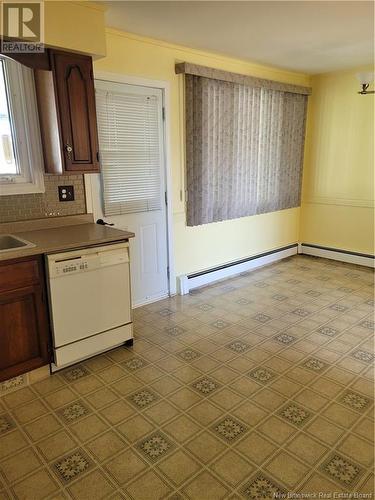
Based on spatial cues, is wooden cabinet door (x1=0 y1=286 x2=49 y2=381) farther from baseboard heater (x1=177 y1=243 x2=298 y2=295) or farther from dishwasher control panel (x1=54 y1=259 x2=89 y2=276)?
baseboard heater (x1=177 y1=243 x2=298 y2=295)

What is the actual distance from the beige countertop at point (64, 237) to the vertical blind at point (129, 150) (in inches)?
19.4

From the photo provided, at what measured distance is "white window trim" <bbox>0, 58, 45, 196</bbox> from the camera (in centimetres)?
262

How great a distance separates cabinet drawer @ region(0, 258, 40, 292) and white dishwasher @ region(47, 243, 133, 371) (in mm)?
89

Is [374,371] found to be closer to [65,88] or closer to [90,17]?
[65,88]

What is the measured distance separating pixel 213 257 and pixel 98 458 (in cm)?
281

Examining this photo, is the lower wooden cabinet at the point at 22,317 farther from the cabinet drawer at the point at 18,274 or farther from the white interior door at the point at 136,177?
the white interior door at the point at 136,177

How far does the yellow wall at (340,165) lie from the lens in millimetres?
4656

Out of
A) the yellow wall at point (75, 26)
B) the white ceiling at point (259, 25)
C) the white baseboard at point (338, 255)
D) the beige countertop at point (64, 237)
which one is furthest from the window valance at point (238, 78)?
the white baseboard at point (338, 255)

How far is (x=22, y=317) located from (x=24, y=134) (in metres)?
1.37

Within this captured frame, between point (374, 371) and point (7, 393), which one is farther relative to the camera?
point (374, 371)

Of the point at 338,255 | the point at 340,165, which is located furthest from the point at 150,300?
the point at 340,165

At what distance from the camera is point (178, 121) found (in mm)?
3648

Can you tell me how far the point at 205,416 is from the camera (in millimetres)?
2125

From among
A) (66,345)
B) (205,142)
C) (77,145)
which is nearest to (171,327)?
(66,345)
